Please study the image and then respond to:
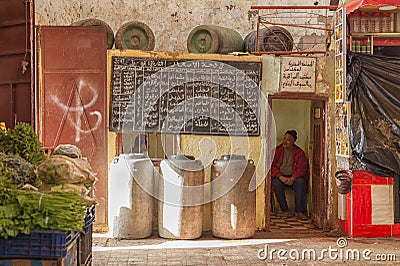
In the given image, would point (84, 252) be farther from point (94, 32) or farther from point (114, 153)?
point (94, 32)

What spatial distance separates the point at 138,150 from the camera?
29.6 feet

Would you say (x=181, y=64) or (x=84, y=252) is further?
(x=181, y=64)

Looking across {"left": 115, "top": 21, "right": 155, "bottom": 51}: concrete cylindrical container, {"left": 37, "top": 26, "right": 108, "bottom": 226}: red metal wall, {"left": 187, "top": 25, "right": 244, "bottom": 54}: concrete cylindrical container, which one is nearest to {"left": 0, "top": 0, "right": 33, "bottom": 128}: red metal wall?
{"left": 37, "top": 26, "right": 108, "bottom": 226}: red metal wall

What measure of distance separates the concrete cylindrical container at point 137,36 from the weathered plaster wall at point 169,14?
3.60 feet

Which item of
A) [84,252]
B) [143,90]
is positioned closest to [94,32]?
[143,90]

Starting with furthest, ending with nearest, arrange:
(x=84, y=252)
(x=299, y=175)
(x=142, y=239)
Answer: (x=299, y=175) < (x=142, y=239) < (x=84, y=252)

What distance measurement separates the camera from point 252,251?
7.65 meters

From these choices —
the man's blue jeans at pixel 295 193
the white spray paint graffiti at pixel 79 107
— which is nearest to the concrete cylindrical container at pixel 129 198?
the white spray paint graffiti at pixel 79 107

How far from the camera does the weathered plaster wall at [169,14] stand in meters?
10.5

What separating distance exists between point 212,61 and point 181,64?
0.47 metres

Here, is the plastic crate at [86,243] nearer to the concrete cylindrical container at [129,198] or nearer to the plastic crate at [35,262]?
the plastic crate at [35,262]

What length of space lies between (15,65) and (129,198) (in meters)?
2.42

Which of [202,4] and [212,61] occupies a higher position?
[202,4]

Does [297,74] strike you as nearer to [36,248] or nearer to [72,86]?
[72,86]
